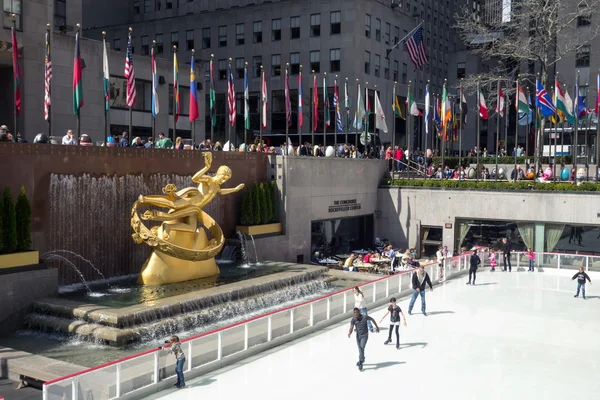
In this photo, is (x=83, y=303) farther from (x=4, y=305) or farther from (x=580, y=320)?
(x=580, y=320)

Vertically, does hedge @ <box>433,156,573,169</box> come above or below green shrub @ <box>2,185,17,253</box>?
above

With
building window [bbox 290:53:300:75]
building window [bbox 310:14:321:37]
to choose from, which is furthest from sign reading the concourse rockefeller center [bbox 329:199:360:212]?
building window [bbox 310:14:321:37]

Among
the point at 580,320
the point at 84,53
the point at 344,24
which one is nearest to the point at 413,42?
the point at 344,24

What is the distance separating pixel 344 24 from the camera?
168ft

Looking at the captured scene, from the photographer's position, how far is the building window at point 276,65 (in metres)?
54.0

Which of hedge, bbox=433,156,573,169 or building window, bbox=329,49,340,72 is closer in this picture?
hedge, bbox=433,156,573,169

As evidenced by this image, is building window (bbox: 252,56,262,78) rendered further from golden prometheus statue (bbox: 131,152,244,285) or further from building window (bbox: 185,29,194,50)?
golden prometheus statue (bbox: 131,152,244,285)

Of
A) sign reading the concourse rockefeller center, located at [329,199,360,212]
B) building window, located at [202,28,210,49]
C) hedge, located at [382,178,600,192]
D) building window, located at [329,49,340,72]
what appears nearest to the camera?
hedge, located at [382,178,600,192]

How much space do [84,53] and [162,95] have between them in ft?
22.1

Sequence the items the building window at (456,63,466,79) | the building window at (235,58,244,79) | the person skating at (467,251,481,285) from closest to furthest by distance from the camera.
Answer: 1. the person skating at (467,251,481,285)
2. the building window at (235,58,244,79)
3. the building window at (456,63,466,79)

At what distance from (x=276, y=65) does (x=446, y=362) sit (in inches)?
1672

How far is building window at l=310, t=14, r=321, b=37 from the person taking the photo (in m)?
52.6

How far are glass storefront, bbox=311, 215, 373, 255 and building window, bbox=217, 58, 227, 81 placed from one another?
85.8 feet

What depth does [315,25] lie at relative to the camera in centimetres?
5266
